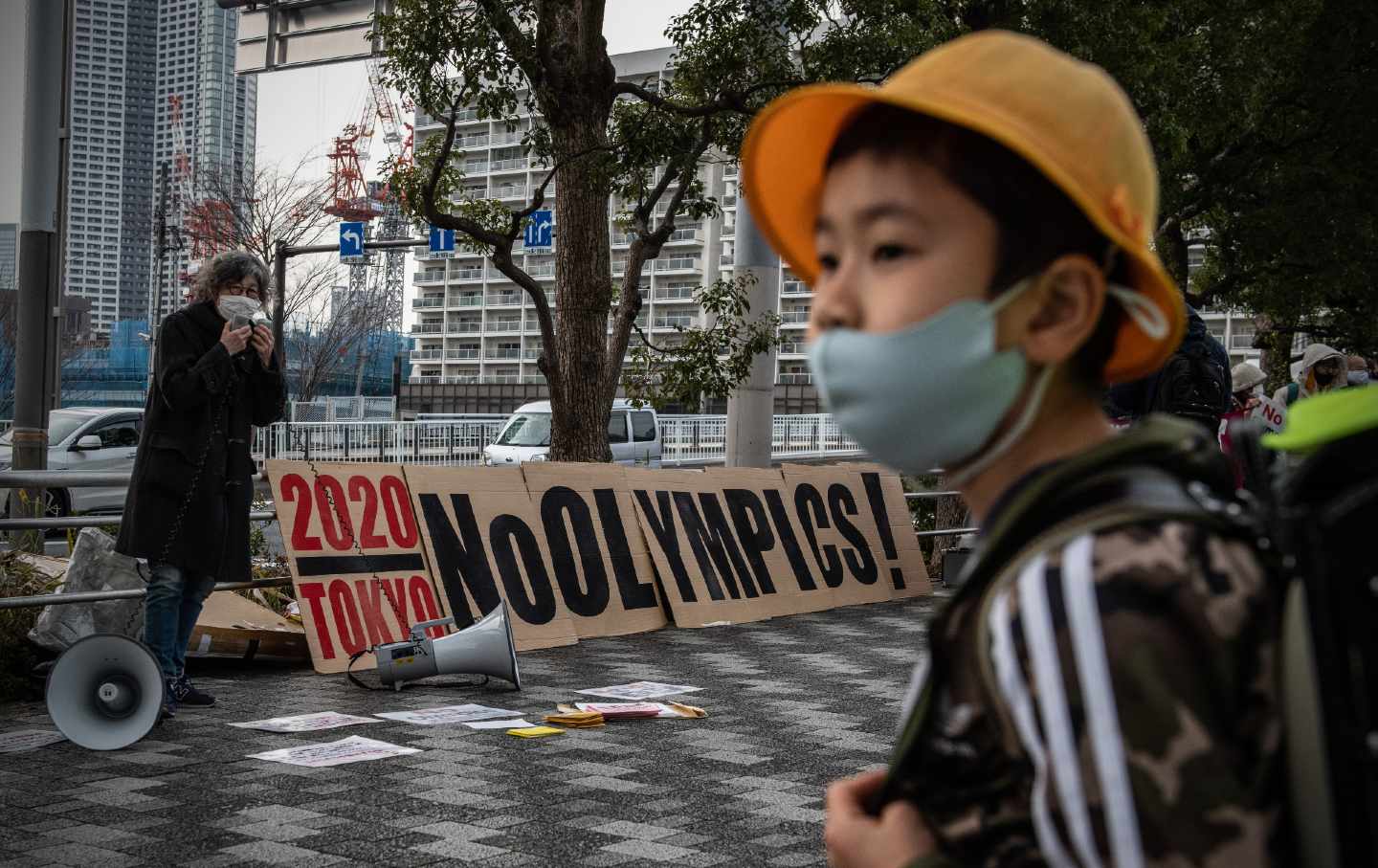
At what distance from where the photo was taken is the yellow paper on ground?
6344 mm

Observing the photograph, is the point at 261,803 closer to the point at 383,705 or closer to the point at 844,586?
the point at 383,705

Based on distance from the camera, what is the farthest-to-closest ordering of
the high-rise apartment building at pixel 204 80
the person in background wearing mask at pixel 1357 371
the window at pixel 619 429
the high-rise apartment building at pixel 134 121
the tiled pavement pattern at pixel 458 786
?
the high-rise apartment building at pixel 204 80 < the high-rise apartment building at pixel 134 121 < the window at pixel 619 429 < the person in background wearing mask at pixel 1357 371 < the tiled pavement pattern at pixel 458 786

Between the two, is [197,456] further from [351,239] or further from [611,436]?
[351,239]

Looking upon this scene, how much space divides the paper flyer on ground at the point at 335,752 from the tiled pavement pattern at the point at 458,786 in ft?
0.26

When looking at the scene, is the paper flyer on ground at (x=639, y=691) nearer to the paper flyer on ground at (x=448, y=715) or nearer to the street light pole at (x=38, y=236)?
the paper flyer on ground at (x=448, y=715)

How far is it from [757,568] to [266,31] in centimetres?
969

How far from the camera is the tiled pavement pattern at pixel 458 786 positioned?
14.9 ft

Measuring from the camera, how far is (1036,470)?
115 centimetres

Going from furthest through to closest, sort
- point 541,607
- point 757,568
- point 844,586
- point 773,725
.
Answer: point 844,586, point 757,568, point 541,607, point 773,725

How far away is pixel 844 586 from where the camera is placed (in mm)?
12109

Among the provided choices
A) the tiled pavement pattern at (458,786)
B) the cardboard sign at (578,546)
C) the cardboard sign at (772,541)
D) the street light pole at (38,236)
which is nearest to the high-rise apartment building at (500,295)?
the cardboard sign at (772,541)

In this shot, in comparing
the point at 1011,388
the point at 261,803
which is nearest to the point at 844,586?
the point at 261,803

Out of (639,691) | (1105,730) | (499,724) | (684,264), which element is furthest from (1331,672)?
(684,264)

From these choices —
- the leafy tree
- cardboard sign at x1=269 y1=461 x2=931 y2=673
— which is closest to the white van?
the leafy tree
